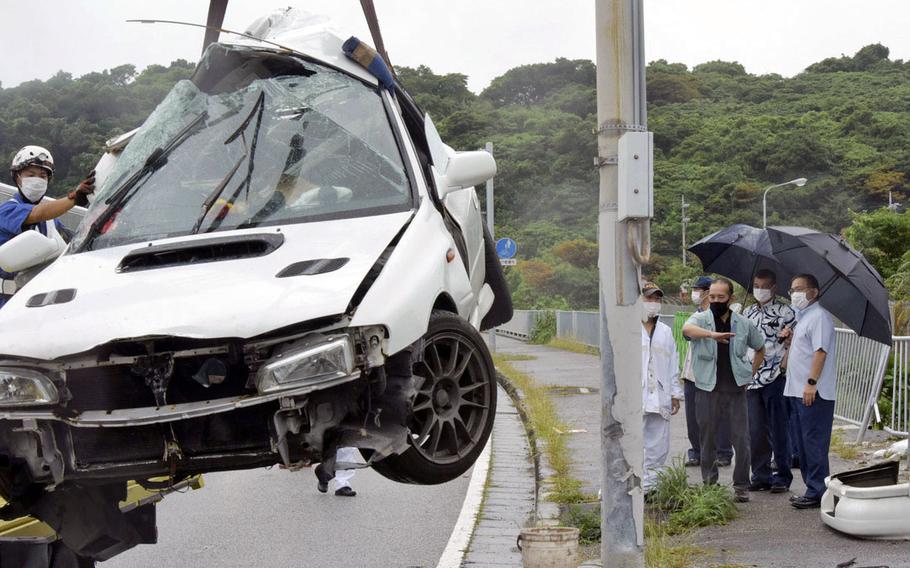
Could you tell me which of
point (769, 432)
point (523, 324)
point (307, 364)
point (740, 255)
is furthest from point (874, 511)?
point (523, 324)

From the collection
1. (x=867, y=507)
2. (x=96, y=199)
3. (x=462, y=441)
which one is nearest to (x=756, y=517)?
(x=867, y=507)

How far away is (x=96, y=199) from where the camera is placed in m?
5.47

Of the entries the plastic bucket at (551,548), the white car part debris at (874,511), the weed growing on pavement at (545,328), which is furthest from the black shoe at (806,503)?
the weed growing on pavement at (545,328)

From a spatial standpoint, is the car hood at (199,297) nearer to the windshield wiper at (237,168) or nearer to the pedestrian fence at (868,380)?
the windshield wiper at (237,168)

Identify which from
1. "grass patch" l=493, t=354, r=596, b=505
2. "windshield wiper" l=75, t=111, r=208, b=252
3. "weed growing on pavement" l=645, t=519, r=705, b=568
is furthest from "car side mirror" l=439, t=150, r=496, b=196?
"grass patch" l=493, t=354, r=596, b=505

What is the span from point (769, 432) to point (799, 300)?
4.20ft

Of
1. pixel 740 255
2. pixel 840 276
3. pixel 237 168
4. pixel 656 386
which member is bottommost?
pixel 656 386

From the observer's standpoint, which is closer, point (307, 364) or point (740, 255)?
point (307, 364)

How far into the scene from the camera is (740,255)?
1136cm

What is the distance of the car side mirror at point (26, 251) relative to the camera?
16.7 feet

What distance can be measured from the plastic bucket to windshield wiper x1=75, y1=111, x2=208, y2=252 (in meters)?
3.34

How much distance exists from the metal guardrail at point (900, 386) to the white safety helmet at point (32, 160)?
383 inches

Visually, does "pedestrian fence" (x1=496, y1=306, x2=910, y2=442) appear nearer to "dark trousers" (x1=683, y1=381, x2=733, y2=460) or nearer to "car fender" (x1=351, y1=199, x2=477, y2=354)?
"dark trousers" (x1=683, y1=381, x2=733, y2=460)

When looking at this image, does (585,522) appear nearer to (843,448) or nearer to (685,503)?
(685,503)
